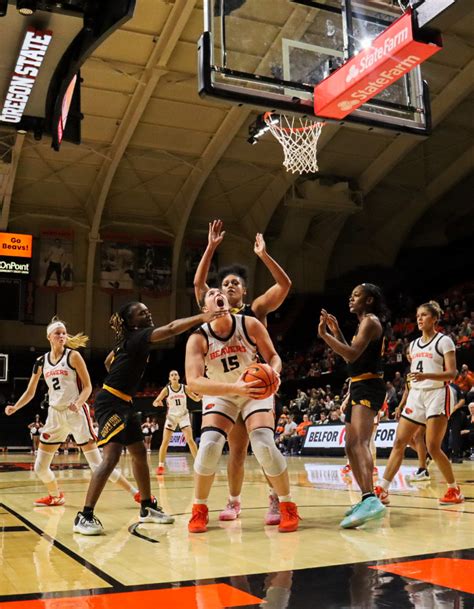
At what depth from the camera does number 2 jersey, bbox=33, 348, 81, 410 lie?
22.9ft

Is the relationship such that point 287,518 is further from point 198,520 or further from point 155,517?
point 155,517

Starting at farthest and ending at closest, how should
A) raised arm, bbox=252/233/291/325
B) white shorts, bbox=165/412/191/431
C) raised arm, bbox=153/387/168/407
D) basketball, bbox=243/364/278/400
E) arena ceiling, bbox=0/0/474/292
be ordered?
1. arena ceiling, bbox=0/0/474/292
2. white shorts, bbox=165/412/191/431
3. raised arm, bbox=153/387/168/407
4. raised arm, bbox=252/233/291/325
5. basketball, bbox=243/364/278/400

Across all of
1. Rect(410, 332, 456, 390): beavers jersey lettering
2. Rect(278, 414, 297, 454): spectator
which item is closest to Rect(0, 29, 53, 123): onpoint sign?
Rect(410, 332, 456, 390): beavers jersey lettering

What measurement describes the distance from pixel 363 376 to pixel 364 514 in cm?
114

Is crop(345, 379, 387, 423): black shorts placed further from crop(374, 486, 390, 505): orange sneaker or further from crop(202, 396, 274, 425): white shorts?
crop(374, 486, 390, 505): orange sneaker

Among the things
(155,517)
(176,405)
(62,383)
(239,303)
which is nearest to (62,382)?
(62,383)

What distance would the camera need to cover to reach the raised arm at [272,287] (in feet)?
17.5

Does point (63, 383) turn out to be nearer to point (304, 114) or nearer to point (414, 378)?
point (414, 378)

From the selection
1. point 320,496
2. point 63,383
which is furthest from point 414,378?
point 63,383

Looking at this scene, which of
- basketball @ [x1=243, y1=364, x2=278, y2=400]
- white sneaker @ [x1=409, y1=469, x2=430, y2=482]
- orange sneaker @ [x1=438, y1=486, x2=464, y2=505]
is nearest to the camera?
basketball @ [x1=243, y1=364, x2=278, y2=400]

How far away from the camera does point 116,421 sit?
5.12m

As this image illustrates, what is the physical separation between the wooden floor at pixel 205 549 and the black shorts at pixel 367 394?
89 centimetres

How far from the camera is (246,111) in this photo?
22156 millimetres

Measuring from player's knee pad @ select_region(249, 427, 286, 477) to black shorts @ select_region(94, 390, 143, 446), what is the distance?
3.30 ft
